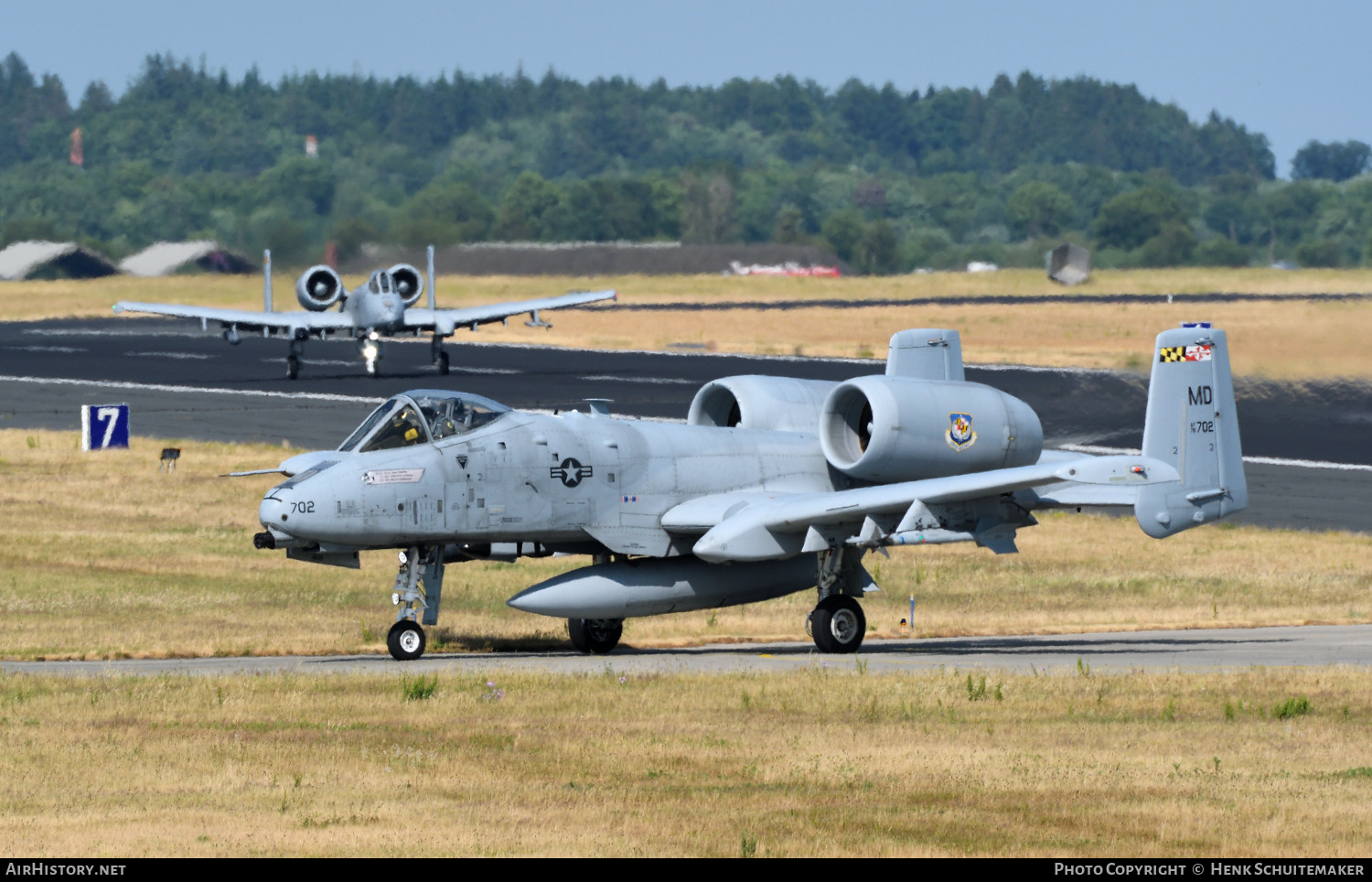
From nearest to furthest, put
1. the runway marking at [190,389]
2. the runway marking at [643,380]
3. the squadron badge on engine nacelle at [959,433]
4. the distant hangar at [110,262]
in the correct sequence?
1. the squadron badge on engine nacelle at [959,433]
2. the runway marking at [190,389]
3. the runway marking at [643,380]
4. the distant hangar at [110,262]

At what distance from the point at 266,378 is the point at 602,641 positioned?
4641 cm

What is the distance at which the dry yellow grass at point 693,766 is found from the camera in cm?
1169

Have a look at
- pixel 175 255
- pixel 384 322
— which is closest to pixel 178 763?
pixel 384 322

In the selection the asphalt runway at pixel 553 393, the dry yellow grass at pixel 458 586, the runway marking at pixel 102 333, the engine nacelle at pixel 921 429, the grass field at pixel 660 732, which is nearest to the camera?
the grass field at pixel 660 732

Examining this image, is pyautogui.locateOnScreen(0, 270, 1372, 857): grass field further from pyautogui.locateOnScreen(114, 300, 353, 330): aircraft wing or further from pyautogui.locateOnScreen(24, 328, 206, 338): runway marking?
pyautogui.locateOnScreen(24, 328, 206, 338): runway marking

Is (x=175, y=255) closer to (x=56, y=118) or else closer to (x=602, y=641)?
(x=602, y=641)

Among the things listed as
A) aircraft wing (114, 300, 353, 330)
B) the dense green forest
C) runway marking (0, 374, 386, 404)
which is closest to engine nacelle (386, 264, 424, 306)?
aircraft wing (114, 300, 353, 330)

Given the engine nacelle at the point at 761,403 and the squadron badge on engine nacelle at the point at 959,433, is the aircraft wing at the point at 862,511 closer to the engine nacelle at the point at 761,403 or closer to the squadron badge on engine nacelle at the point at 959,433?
the squadron badge on engine nacelle at the point at 959,433

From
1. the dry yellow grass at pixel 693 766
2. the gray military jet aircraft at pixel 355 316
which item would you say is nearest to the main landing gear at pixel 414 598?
the dry yellow grass at pixel 693 766

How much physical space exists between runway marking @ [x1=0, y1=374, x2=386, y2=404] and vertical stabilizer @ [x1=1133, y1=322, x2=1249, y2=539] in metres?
37.3

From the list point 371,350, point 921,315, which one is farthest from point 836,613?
point 921,315

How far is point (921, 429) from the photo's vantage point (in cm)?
2291

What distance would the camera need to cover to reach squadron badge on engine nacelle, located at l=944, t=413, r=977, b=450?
23203 millimetres

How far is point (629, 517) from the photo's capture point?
22703 millimetres
